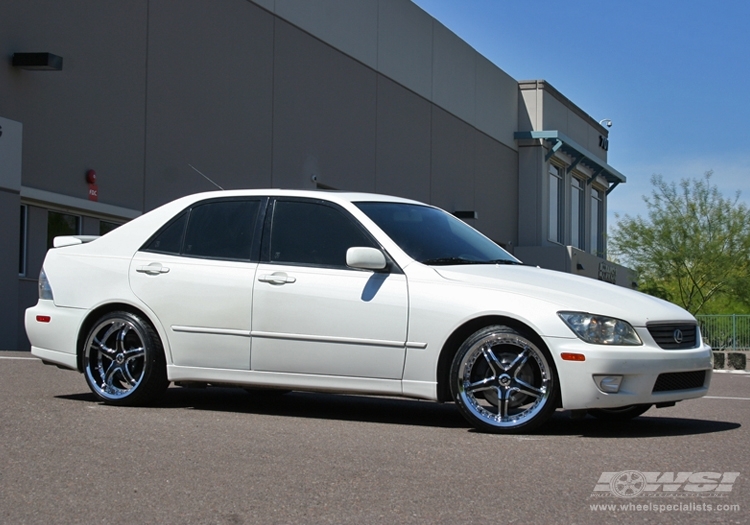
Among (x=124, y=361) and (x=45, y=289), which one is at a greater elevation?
(x=45, y=289)

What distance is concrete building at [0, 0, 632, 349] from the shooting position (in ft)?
61.1

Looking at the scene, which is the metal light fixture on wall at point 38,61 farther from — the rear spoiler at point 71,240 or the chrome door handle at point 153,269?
the chrome door handle at point 153,269

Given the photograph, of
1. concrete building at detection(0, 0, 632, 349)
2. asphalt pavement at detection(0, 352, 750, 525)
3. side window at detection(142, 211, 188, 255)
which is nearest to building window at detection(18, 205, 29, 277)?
concrete building at detection(0, 0, 632, 349)

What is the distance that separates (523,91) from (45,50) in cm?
3064

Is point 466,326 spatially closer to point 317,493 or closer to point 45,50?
point 317,493

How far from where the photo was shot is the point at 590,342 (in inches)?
262

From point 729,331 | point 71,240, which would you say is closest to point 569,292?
point 71,240

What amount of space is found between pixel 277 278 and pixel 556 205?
42613 mm

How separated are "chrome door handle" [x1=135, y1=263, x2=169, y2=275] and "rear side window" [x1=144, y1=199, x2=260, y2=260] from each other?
156 millimetres

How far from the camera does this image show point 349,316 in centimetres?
722

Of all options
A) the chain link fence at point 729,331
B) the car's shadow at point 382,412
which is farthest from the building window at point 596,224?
the car's shadow at point 382,412

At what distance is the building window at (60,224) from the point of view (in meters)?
19.4

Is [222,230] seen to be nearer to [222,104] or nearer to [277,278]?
[277,278]

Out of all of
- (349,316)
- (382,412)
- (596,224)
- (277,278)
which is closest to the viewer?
(349,316)
